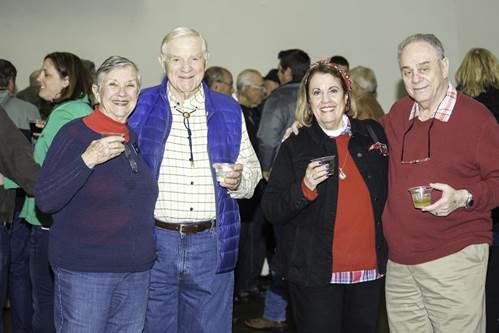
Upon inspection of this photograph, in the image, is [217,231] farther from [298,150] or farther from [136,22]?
[136,22]

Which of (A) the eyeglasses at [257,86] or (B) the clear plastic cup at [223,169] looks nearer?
(B) the clear plastic cup at [223,169]

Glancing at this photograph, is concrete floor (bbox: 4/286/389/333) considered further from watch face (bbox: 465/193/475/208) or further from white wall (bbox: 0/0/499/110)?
white wall (bbox: 0/0/499/110)

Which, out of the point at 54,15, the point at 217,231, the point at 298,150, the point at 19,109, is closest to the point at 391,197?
the point at 298,150

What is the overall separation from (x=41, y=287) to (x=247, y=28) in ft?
13.8

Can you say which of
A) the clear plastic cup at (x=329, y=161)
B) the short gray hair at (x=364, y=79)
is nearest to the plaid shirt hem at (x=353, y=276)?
the clear plastic cup at (x=329, y=161)

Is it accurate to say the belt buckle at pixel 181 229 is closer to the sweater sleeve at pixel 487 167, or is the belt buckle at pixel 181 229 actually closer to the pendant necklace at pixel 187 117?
the pendant necklace at pixel 187 117

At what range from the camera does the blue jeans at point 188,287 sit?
122 inches

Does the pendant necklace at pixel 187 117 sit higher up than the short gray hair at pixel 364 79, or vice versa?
the short gray hair at pixel 364 79

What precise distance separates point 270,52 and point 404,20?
146 cm

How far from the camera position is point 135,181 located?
2.85 m

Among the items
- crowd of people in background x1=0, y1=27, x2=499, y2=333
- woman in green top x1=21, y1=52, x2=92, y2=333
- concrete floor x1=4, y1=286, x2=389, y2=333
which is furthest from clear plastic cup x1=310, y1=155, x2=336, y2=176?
concrete floor x1=4, y1=286, x2=389, y2=333

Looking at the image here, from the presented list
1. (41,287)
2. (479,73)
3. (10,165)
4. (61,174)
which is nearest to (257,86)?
(479,73)

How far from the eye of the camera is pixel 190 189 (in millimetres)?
3104

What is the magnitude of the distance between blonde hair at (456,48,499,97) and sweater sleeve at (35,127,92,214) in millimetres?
2574
